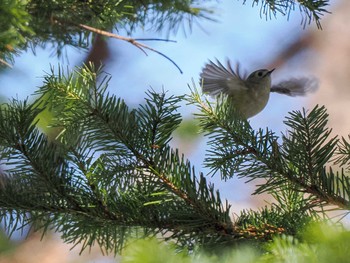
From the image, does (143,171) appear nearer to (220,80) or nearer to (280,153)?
(280,153)

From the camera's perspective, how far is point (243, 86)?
1336 mm

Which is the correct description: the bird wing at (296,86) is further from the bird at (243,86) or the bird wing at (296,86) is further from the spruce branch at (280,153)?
the spruce branch at (280,153)

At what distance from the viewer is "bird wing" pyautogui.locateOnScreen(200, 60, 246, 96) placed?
131 centimetres

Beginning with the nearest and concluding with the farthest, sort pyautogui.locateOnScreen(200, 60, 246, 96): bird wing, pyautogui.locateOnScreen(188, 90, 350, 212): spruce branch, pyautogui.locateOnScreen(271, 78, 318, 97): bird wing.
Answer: pyautogui.locateOnScreen(188, 90, 350, 212): spruce branch < pyautogui.locateOnScreen(200, 60, 246, 96): bird wing < pyautogui.locateOnScreen(271, 78, 318, 97): bird wing

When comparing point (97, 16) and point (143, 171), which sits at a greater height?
point (97, 16)

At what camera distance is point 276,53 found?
4.85 metres

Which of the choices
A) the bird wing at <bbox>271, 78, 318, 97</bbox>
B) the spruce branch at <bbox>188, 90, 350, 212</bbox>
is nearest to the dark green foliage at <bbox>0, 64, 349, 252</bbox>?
the spruce branch at <bbox>188, 90, 350, 212</bbox>

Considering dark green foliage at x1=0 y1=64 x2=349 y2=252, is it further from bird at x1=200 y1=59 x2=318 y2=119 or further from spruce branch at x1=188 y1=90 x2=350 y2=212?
bird at x1=200 y1=59 x2=318 y2=119

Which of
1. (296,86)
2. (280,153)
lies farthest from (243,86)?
(280,153)

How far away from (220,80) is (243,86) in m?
0.05

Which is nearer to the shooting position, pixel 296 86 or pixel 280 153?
pixel 280 153

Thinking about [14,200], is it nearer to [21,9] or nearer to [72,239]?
[72,239]

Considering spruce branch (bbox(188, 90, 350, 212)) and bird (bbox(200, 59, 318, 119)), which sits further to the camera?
bird (bbox(200, 59, 318, 119))

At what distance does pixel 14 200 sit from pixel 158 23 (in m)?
0.63
